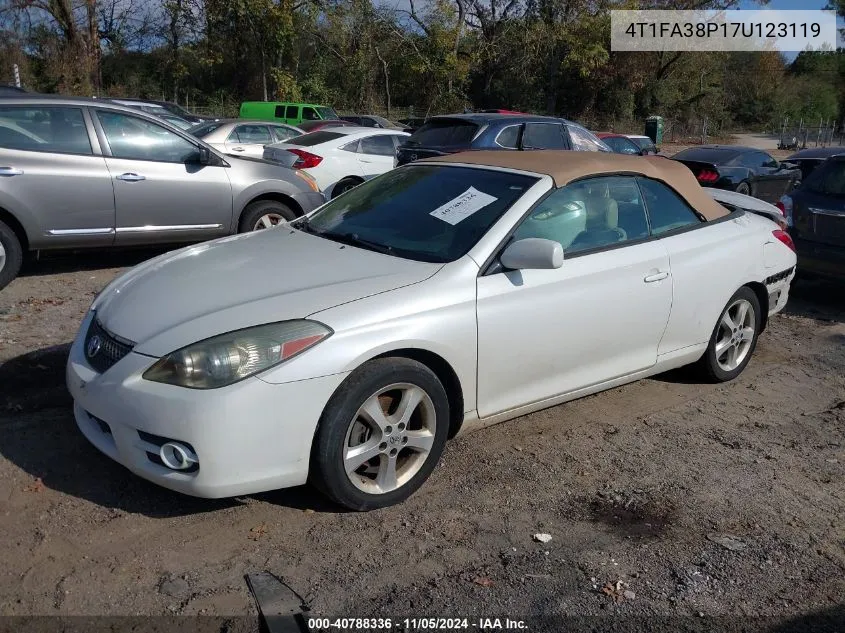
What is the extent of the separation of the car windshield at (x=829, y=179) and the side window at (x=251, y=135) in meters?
11.0

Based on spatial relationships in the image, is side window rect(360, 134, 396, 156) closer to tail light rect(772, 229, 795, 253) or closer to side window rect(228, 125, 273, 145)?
side window rect(228, 125, 273, 145)

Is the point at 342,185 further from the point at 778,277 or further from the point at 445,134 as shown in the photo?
the point at 778,277

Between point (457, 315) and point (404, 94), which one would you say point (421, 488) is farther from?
point (404, 94)

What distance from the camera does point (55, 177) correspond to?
279 inches

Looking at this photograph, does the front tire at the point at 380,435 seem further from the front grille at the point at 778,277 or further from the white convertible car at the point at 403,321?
the front grille at the point at 778,277

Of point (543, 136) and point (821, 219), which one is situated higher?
point (543, 136)

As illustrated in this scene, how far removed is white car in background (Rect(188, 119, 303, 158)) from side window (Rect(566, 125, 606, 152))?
19.4 feet

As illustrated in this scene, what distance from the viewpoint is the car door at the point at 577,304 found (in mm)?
3992

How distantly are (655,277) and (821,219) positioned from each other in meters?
3.87

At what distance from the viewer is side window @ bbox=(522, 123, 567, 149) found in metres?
11.2

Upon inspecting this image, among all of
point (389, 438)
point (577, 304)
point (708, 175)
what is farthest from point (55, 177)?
point (708, 175)

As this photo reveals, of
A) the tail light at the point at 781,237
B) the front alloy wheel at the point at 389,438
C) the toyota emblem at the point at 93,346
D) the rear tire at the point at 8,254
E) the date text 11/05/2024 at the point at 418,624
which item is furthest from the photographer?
the rear tire at the point at 8,254

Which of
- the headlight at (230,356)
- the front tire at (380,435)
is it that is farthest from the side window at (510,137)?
the headlight at (230,356)

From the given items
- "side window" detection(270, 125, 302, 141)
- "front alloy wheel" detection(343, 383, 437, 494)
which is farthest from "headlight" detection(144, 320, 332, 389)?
"side window" detection(270, 125, 302, 141)
